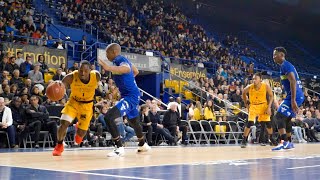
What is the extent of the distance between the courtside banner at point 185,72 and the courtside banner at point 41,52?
5.86m

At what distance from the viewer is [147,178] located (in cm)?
433

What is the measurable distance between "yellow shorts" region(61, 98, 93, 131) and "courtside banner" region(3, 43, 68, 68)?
815cm

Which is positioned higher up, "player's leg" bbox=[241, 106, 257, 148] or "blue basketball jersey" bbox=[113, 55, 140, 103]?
"blue basketball jersey" bbox=[113, 55, 140, 103]

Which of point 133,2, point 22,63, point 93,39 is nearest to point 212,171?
point 22,63

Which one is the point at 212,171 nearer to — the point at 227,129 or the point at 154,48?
the point at 227,129

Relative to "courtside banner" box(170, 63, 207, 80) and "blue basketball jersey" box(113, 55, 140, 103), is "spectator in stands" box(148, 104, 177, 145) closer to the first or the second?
"blue basketball jersey" box(113, 55, 140, 103)

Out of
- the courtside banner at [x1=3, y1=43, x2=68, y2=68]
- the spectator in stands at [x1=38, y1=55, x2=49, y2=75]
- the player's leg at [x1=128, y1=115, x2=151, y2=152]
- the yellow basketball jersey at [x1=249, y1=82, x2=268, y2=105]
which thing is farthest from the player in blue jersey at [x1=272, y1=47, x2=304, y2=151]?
the courtside banner at [x1=3, y1=43, x2=68, y2=68]

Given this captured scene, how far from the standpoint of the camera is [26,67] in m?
14.6

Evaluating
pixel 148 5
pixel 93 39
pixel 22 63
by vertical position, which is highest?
pixel 148 5

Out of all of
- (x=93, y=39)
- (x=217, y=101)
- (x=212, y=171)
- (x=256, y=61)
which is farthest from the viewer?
(x=256, y=61)

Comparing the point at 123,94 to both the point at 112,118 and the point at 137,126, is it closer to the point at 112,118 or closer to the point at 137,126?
the point at 112,118

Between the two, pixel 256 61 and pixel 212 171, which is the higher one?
pixel 256 61

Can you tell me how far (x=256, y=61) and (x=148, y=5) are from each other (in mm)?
8769

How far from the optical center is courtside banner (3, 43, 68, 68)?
50.5ft
